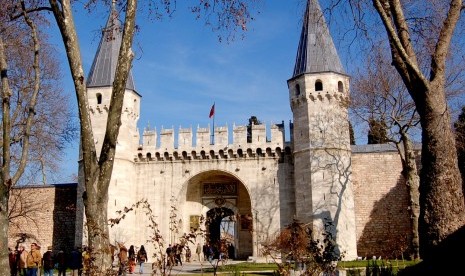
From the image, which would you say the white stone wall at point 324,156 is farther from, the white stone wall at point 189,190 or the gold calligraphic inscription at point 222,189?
the gold calligraphic inscription at point 222,189

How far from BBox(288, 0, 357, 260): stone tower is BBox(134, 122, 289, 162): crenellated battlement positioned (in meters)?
1.21

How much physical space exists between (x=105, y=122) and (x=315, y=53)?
10788 mm

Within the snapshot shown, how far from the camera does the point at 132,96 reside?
959 inches

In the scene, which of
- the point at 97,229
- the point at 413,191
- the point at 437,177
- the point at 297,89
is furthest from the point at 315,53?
the point at 97,229

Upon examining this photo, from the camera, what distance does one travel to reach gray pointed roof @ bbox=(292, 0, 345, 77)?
2267 cm

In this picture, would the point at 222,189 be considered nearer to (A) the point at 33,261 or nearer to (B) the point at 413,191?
(B) the point at 413,191

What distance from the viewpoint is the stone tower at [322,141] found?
20.6 m

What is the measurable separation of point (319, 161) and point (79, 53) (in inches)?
626

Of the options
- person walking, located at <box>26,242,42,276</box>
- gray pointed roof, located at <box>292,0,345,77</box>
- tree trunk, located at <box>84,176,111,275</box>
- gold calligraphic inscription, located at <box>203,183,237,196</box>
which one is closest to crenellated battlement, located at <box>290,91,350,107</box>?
gray pointed roof, located at <box>292,0,345,77</box>

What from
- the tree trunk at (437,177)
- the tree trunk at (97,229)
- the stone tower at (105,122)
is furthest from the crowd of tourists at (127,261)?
the stone tower at (105,122)

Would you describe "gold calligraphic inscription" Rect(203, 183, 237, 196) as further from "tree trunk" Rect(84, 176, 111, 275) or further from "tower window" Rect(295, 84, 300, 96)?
"tree trunk" Rect(84, 176, 111, 275)

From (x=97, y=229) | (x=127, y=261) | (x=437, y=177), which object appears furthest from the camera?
(x=127, y=261)

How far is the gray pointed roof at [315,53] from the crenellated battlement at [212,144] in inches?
124

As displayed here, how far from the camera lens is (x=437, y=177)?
732 cm
